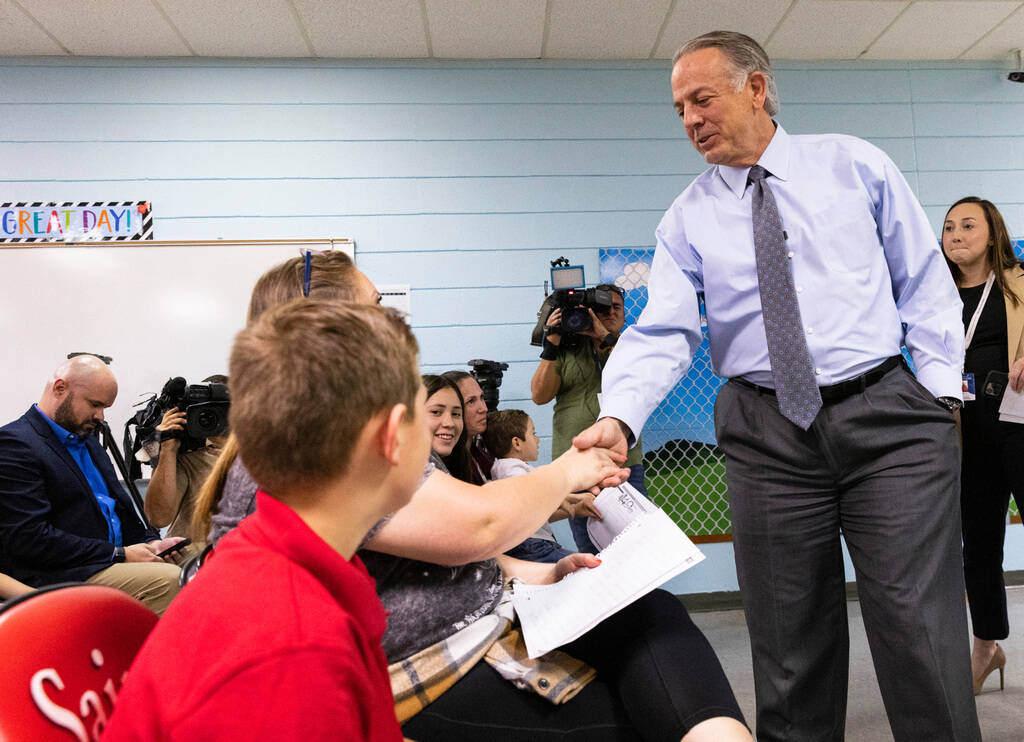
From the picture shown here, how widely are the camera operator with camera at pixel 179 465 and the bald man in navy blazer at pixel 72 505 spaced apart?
10 cm

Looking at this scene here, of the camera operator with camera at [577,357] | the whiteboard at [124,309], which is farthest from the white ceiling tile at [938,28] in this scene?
the whiteboard at [124,309]

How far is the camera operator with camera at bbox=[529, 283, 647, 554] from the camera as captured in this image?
3369mm

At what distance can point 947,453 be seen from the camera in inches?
55.1

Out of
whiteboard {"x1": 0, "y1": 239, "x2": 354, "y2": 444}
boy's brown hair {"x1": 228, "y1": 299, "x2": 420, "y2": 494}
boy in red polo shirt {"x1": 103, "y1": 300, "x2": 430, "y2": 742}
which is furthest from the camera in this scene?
whiteboard {"x1": 0, "y1": 239, "x2": 354, "y2": 444}

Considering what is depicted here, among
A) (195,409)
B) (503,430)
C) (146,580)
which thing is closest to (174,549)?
(146,580)

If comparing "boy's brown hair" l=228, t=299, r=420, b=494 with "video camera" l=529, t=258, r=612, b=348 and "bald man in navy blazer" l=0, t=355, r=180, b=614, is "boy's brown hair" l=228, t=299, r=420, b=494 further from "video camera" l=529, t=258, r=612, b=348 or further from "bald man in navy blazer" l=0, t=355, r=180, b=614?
"video camera" l=529, t=258, r=612, b=348

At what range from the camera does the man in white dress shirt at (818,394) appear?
1.37 m

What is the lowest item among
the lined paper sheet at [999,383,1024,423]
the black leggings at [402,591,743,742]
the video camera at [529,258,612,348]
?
the black leggings at [402,591,743,742]

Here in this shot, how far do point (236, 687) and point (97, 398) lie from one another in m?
2.63

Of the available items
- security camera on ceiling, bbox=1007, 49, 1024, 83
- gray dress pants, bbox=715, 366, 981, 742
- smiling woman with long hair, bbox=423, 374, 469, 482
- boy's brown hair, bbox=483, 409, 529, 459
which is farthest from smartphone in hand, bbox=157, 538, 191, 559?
security camera on ceiling, bbox=1007, 49, 1024, 83

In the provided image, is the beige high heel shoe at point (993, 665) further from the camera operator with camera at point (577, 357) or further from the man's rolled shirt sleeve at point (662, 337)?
the man's rolled shirt sleeve at point (662, 337)

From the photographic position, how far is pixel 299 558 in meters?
0.64

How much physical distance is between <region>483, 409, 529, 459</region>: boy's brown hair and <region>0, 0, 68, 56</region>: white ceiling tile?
2.85 m

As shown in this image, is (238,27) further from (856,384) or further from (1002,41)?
(1002,41)
